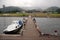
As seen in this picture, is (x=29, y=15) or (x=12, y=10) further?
(x=29, y=15)

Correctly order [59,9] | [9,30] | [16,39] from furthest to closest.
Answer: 1. [59,9]
2. [9,30]
3. [16,39]

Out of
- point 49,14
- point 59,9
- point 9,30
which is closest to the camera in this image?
point 9,30

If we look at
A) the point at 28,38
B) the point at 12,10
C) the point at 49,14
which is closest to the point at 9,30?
the point at 28,38

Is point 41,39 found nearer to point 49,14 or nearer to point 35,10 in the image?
point 35,10

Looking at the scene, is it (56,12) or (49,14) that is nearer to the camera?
(56,12)

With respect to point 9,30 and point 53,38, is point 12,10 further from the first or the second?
point 53,38

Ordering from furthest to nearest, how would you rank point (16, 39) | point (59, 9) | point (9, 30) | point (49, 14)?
point (49, 14), point (59, 9), point (9, 30), point (16, 39)

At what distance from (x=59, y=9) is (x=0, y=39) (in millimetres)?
8100

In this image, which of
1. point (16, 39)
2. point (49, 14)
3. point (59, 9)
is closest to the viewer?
point (16, 39)

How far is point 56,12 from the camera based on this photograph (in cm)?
1340

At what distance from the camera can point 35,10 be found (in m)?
13.8

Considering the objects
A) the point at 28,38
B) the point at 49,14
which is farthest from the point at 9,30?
the point at 49,14

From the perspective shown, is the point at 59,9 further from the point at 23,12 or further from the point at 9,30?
the point at 9,30

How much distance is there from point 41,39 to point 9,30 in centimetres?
258
